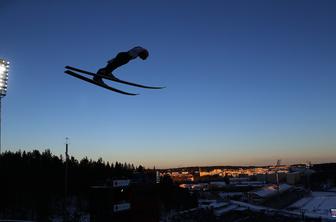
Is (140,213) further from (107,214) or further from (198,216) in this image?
(198,216)

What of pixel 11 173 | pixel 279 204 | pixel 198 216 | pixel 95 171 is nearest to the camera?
pixel 11 173

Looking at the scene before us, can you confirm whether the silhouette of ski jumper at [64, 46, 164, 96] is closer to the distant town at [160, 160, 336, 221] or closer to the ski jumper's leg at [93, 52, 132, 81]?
the ski jumper's leg at [93, 52, 132, 81]

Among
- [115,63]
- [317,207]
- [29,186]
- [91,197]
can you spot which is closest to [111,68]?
[115,63]

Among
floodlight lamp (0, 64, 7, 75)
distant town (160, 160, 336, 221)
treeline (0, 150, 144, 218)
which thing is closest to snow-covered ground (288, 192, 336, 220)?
distant town (160, 160, 336, 221)

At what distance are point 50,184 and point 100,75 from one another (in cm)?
3834

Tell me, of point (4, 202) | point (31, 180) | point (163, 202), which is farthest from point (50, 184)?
point (163, 202)

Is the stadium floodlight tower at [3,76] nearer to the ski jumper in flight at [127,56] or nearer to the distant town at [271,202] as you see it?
the ski jumper in flight at [127,56]

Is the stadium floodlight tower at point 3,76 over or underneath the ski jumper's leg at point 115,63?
over

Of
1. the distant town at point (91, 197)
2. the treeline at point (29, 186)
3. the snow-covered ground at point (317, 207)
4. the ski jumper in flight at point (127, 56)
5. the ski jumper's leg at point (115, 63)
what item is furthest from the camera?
the snow-covered ground at point (317, 207)

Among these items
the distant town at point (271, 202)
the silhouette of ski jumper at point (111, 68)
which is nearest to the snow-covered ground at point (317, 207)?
the distant town at point (271, 202)

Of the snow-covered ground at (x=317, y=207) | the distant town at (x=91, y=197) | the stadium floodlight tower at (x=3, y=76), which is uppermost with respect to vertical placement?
the stadium floodlight tower at (x=3, y=76)

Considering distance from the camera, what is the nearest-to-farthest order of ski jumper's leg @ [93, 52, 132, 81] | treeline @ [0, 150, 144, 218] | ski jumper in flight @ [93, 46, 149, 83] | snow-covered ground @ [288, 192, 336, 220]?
ski jumper in flight @ [93, 46, 149, 83] → ski jumper's leg @ [93, 52, 132, 81] → treeline @ [0, 150, 144, 218] → snow-covered ground @ [288, 192, 336, 220]

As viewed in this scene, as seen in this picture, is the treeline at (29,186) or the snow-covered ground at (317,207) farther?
the snow-covered ground at (317,207)

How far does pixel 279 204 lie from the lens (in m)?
87.9
